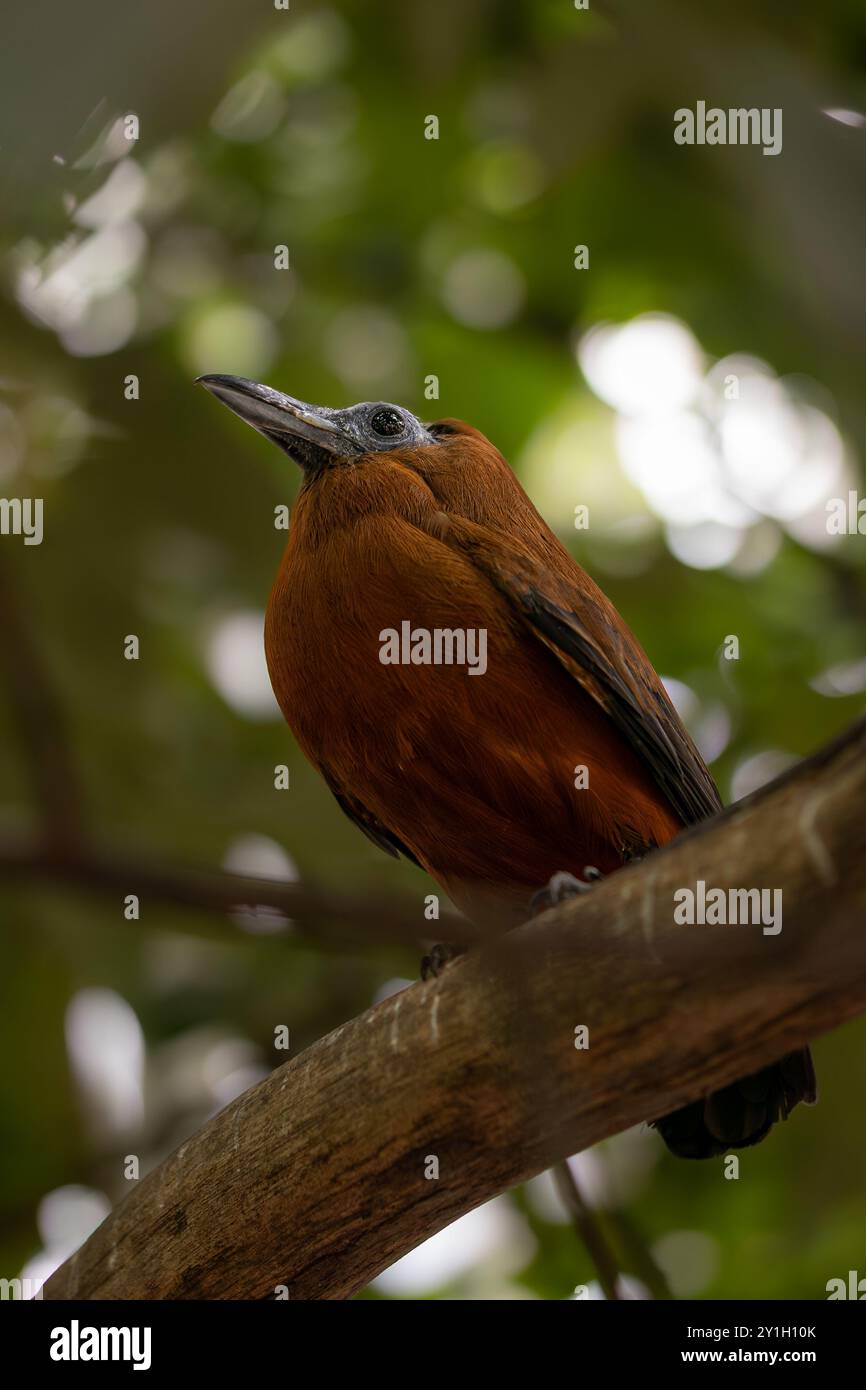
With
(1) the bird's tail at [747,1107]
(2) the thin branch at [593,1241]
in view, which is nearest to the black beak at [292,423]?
(1) the bird's tail at [747,1107]

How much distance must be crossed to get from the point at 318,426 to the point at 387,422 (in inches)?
10.8

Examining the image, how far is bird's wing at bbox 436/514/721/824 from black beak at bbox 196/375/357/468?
62 centimetres

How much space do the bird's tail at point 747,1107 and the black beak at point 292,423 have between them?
217 centimetres

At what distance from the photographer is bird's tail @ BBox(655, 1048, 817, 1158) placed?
12.2 ft

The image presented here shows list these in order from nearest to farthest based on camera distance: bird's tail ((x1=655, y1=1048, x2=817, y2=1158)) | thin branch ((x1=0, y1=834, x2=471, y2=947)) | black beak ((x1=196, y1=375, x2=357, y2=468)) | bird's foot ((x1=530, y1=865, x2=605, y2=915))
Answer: thin branch ((x1=0, y1=834, x2=471, y2=947)) → bird's foot ((x1=530, y1=865, x2=605, y2=915)) → bird's tail ((x1=655, y1=1048, x2=817, y2=1158)) → black beak ((x1=196, y1=375, x2=357, y2=468))

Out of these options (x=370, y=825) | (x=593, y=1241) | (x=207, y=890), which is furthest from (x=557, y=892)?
(x=207, y=890)

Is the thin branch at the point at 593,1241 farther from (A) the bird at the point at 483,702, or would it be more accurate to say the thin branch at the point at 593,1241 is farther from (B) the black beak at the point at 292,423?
(B) the black beak at the point at 292,423

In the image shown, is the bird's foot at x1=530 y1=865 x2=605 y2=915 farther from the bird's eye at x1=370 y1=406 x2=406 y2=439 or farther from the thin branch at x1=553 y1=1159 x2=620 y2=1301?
the bird's eye at x1=370 y1=406 x2=406 y2=439

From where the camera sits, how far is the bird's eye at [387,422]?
4.57 metres

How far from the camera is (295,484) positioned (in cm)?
586

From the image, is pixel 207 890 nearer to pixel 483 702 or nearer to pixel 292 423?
pixel 483 702

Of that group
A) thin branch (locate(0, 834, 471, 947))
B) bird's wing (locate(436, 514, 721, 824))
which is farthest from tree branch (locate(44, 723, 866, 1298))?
bird's wing (locate(436, 514, 721, 824))

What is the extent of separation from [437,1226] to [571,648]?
1486 mm
